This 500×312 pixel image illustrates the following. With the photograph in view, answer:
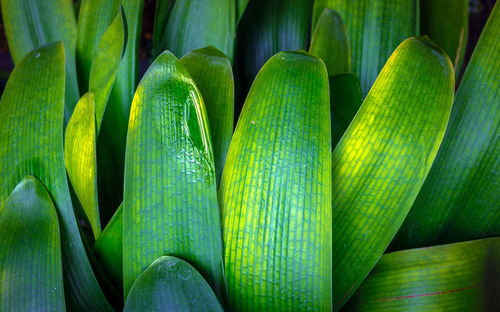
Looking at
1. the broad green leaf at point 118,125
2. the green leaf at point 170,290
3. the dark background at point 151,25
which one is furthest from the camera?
the dark background at point 151,25

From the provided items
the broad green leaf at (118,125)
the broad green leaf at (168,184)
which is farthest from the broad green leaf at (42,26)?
the broad green leaf at (168,184)

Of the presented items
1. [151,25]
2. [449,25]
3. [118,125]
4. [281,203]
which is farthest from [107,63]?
[151,25]

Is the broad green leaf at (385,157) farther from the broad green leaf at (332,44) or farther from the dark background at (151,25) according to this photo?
the dark background at (151,25)

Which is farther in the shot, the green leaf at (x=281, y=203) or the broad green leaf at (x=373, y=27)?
the broad green leaf at (x=373, y=27)

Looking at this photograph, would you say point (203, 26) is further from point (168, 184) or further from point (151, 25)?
point (151, 25)

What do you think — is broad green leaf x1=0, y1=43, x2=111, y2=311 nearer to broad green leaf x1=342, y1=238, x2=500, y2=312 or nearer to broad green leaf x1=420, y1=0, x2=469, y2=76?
broad green leaf x1=342, y1=238, x2=500, y2=312

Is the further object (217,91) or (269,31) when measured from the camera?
(269,31)
